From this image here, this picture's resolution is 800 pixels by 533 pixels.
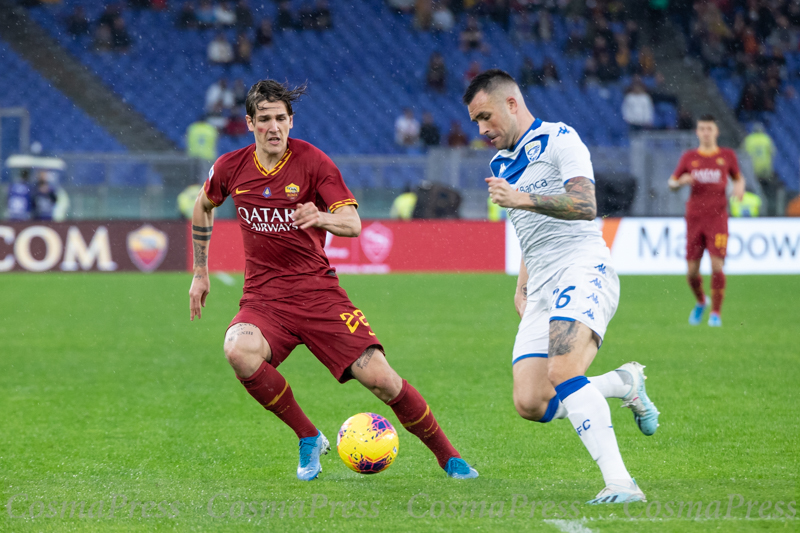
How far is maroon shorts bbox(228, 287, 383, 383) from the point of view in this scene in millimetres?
4645

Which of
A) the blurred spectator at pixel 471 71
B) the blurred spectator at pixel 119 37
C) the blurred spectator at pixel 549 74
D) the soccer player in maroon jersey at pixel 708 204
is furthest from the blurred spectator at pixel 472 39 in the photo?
the soccer player in maroon jersey at pixel 708 204

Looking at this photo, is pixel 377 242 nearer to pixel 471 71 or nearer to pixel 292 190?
pixel 471 71

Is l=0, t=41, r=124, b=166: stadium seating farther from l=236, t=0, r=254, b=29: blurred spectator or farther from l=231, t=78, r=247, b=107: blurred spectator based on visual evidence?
l=236, t=0, r=254, b=29: blurred spectator

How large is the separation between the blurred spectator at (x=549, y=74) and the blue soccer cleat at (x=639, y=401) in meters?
20.3

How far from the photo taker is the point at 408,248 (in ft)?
58.2

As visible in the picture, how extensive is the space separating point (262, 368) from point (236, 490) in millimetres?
598

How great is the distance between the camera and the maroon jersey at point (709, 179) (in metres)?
10.7

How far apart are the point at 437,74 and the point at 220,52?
569 centimetres

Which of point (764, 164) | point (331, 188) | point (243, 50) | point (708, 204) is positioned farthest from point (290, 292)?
point (243, 50)

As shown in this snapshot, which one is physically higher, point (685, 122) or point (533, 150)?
point (685, 122)

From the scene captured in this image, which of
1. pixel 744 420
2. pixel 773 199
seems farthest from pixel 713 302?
pixel 773 199

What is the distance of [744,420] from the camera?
5.91 meters

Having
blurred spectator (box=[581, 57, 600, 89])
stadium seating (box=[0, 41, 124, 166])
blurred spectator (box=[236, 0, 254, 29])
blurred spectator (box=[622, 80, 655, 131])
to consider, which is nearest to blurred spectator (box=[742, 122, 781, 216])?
blurred spectator (box=[622, 80, 655, 131])

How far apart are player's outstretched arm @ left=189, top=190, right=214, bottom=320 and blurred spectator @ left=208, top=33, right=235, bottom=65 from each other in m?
20.1
